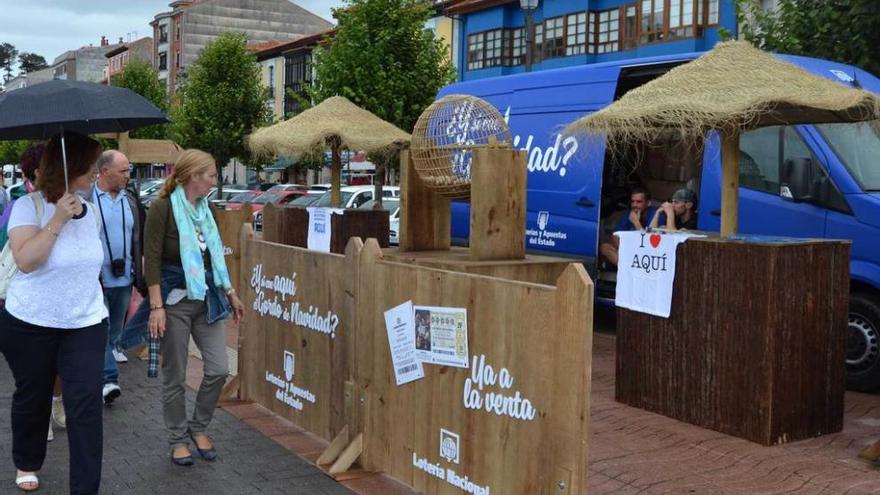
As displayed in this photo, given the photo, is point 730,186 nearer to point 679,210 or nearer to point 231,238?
point 679,210

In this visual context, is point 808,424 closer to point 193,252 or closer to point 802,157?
point 802,157

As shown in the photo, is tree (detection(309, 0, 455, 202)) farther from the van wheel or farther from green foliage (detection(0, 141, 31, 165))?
green foliage (detection(0, 141, 31, 165))

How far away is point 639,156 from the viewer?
10469 millimetres

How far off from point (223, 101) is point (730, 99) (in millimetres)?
38347

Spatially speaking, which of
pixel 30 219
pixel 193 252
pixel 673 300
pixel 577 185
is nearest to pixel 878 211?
pixel 673 300

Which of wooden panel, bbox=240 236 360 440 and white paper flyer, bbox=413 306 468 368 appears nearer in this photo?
white paper flyer, bbox=413 306 468 368

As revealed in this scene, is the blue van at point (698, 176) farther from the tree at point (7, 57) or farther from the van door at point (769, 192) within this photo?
the tree at point (7, 57)

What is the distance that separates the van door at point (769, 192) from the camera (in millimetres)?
7934

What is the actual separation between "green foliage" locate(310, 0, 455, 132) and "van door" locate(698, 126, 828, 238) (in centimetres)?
1931

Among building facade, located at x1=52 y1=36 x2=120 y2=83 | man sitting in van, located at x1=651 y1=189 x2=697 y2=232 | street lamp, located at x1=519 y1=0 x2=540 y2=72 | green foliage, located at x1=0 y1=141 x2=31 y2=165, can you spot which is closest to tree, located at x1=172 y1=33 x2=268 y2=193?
street lamp, located at x1=519 y1=0 x2=540 y2=72

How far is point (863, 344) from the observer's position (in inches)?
295

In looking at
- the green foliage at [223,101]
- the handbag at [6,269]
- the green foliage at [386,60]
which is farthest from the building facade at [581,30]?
the handbag at [6,269]

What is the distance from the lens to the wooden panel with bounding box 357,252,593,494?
3705 mm

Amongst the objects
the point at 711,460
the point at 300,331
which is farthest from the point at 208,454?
the point at 711,460
